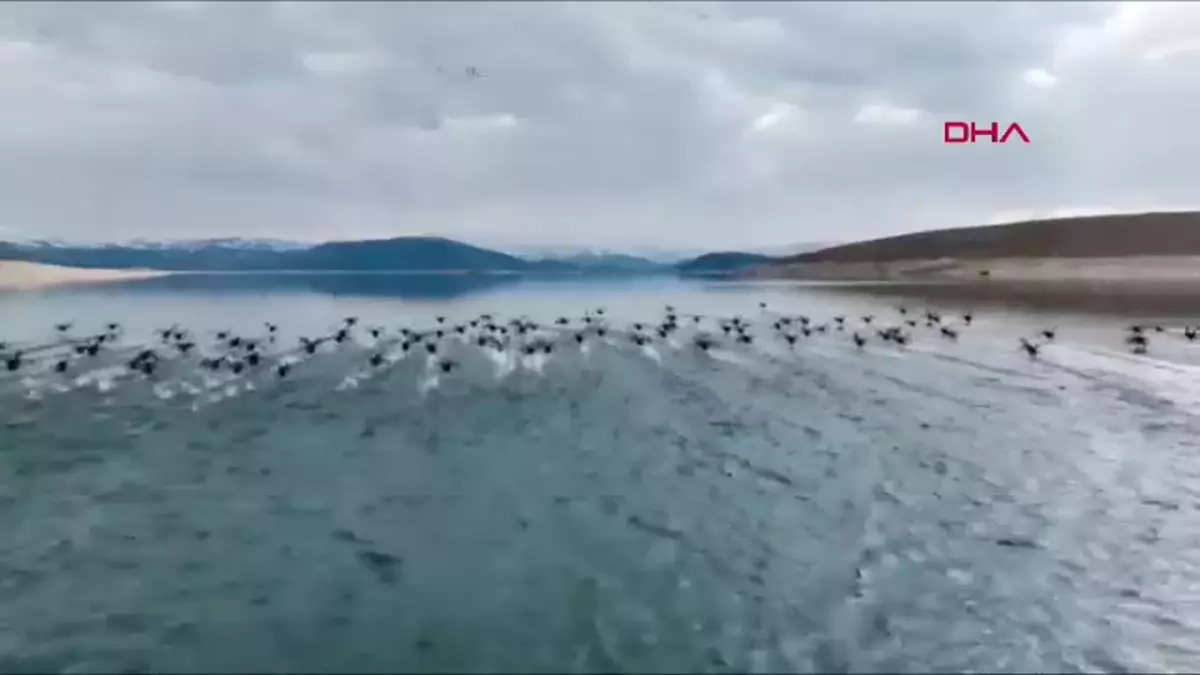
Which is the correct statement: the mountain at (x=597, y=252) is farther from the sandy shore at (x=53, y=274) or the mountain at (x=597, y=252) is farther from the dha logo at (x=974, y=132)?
the sandy shore at (x=53, y=274)

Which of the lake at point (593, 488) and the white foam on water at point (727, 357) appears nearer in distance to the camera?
the lake at point (593, 488)

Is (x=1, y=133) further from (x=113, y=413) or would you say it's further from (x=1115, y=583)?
(x=1115, y=583)

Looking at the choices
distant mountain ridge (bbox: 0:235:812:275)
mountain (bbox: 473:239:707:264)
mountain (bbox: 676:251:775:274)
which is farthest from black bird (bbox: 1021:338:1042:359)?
distant mountain ridge (bbox: 0:235:812:275)

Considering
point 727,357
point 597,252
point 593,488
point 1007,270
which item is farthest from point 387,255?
point 1007,270

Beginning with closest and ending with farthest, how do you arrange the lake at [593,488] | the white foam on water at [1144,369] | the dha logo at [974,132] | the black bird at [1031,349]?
the lake at [593,488] < the dha logo at [974,132] < the white foam on water at [1144,369] < the black bird at [1031,349]

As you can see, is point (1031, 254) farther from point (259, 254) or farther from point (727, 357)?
point (259, 254)

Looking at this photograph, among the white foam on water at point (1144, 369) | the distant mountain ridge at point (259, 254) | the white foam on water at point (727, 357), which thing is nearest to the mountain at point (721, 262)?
the white foam on water at point (727, 357)
